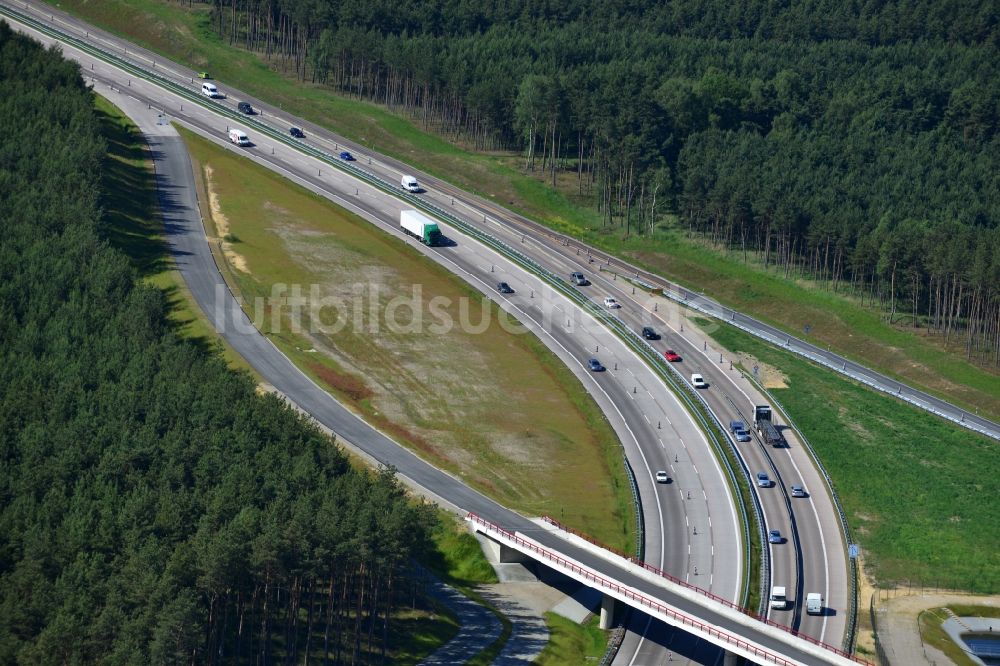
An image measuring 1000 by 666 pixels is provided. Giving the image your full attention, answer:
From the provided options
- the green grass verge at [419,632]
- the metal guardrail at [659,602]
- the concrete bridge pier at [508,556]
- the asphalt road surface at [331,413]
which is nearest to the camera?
the metal guardrail at [659,602]

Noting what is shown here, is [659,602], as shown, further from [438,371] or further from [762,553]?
[438,371]

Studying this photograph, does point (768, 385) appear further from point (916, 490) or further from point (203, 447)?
point (203, 447)

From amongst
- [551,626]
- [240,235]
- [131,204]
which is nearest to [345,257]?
[240,235]

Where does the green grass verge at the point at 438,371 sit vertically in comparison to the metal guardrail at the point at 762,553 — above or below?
above

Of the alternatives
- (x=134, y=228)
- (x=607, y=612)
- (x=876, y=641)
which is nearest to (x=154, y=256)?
(x=134, y=228)

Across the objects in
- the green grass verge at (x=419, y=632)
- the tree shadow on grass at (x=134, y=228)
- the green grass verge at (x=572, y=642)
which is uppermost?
the tree shadow on grass at (x=134, y=228)

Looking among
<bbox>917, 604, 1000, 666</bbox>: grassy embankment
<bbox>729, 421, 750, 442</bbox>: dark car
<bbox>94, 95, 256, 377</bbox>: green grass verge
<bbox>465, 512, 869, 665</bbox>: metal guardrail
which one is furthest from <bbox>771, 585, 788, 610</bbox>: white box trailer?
<bbox>94, 95, 256, 377</bbox>: green grass verge

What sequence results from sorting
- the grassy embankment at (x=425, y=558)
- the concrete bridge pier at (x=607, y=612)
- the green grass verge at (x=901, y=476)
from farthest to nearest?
the green grass verge at (x=901, y=476)
the concrete bridge pier at (x=607, y=612)
the grassy embankment at (x=425, y=558)

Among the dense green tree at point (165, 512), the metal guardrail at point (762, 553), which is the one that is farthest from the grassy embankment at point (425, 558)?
the metal guardrail at point (762, 553)

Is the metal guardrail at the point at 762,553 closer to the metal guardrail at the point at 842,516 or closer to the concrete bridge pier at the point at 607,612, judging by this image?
the metal guardrail at the point at 842,516
